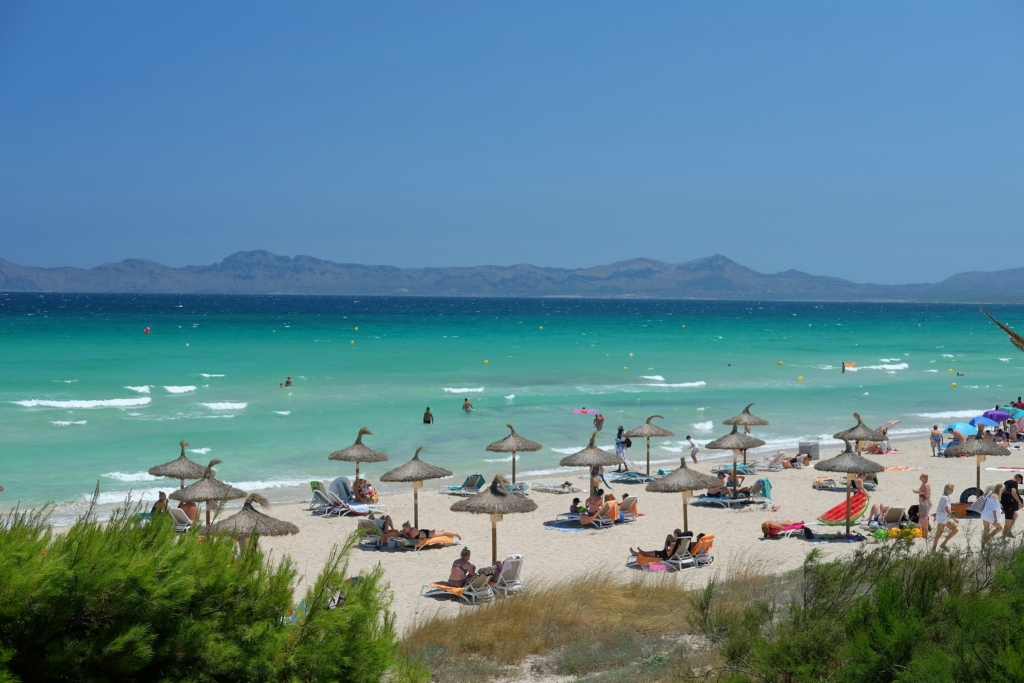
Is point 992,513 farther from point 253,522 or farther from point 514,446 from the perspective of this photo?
point 253,522

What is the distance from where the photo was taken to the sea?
75.2 ft

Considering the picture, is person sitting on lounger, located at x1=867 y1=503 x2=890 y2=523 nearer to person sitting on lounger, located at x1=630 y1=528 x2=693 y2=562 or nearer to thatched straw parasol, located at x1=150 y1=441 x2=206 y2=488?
person sitting on lounger, located at x1=630 y1=528 x2=693 y2=562

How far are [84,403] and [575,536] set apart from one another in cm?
2378

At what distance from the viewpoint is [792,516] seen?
1736 cm

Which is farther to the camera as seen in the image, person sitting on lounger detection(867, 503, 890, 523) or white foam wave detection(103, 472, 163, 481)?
white foam wave detection(103, 472, 163, 481)

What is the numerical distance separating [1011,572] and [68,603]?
6.29m

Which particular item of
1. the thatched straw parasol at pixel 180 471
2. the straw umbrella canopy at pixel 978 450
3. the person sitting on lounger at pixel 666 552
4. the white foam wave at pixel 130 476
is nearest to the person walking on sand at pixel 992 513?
the straw umbrella canopy at pixel 978 450

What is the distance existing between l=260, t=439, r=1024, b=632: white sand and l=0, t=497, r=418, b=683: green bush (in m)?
5.34

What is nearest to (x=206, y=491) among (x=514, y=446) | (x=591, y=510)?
(x=591, y=510)

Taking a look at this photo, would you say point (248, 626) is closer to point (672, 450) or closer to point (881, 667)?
point (881, 667)

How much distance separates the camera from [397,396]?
3641cm

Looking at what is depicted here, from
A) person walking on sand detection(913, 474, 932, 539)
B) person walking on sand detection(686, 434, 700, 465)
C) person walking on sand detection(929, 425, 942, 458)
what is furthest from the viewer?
person walking on sand detection(929, 425, 942, 458)

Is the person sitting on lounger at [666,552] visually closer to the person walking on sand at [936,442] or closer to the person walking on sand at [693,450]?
the person walking on sand at [693,450]

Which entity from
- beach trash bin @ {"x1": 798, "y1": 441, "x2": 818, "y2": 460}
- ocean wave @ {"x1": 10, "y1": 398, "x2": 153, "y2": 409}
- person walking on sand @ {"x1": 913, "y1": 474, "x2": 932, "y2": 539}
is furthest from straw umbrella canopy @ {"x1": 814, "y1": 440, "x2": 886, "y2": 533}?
ocean wave @ {"x1": 10, "y1": 398, "x2": 153, "y2": 409}
